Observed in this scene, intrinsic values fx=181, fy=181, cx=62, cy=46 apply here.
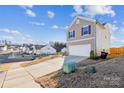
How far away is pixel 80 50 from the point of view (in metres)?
18.2

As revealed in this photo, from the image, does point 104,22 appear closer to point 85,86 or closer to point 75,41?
point 75,41

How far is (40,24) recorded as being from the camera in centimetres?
1482

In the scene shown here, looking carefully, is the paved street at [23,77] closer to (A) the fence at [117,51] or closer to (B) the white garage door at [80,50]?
(B) the white garage door at [80,50]

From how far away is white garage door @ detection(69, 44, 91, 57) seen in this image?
1758 cm

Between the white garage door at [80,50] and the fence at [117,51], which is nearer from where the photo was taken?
the white garage door at [80,50]

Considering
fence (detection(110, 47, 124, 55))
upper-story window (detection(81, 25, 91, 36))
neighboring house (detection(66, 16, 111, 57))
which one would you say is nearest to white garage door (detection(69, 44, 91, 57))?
neighboring house (detection(66, 16, 111, 57))

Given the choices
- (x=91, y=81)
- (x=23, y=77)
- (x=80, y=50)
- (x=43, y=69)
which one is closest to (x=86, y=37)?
(x=80, y=50)

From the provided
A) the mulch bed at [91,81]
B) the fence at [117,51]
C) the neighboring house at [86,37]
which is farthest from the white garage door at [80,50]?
the mulch bed at [91,81]

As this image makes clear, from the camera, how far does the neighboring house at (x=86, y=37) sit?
1728 centimetres

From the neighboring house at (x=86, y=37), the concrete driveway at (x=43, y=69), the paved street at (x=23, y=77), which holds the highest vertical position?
the neighboring house at (x=86, y=37)

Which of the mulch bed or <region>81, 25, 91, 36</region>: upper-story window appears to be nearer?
the mulch bed

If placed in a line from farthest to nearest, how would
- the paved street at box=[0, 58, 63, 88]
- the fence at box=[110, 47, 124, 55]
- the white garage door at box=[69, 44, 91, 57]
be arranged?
the fence at box=[110, 47, 124, 55] < the white garage door at box=[69, 44, 91, 57] < the paved street at box=[0, 58, 63, 88]

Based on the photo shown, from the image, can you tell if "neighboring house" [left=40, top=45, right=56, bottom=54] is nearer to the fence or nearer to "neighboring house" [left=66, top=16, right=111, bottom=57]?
"neighboring house" [left=66, top=16, right=111, bottom=57]
